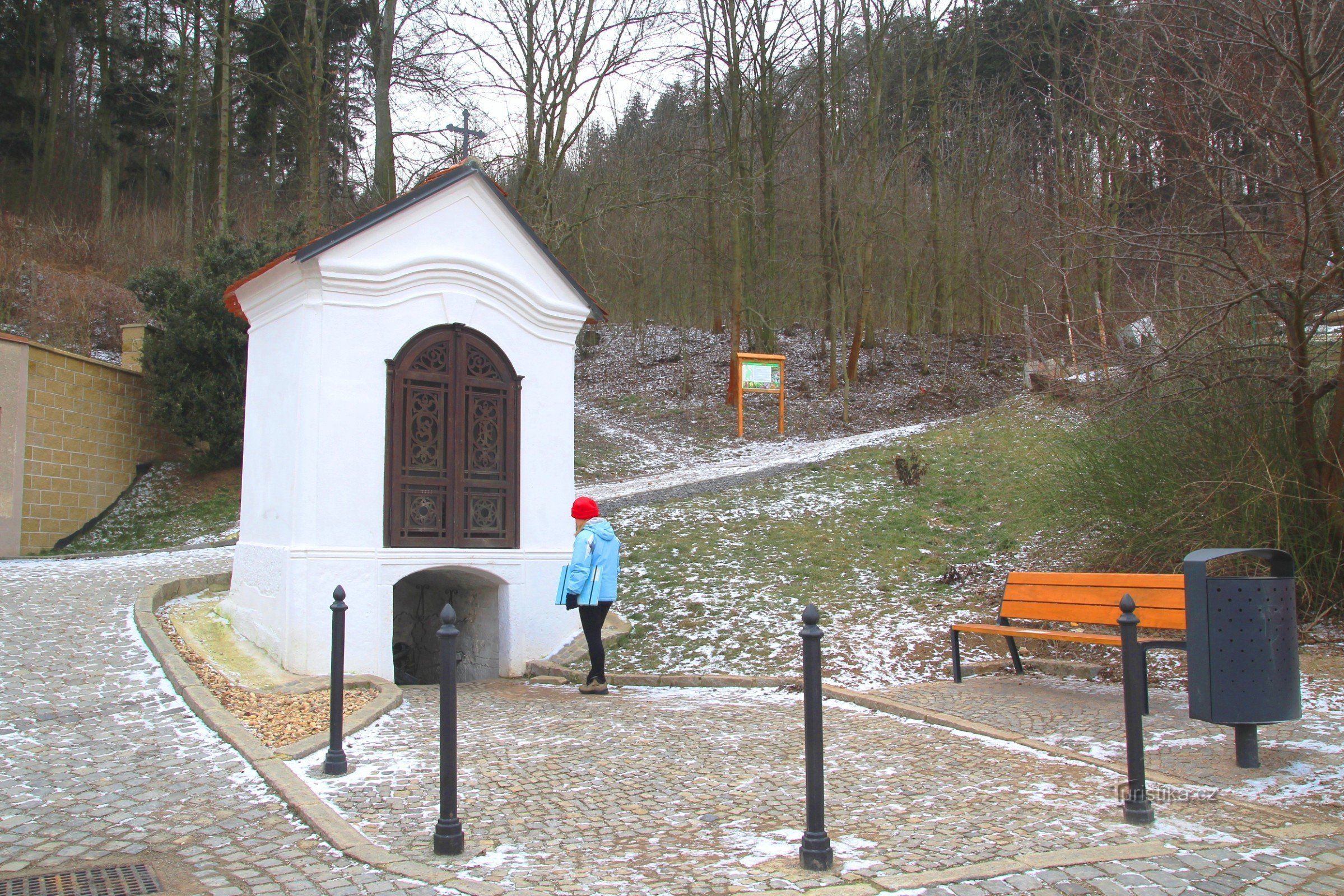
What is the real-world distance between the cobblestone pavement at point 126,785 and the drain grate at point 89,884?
0.09 metres

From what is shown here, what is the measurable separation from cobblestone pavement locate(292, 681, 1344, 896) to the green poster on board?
15.8 metres

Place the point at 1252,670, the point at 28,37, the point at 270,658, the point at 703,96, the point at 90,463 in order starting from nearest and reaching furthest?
1. the point at 1252,670
2. the point at 270,658
3. the point at 90,463
4. the point at 703,96
5. the point at 28,37

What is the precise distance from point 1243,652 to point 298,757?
5.33m

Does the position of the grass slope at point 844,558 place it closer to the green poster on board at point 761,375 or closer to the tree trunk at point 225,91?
the green poster on board at point 761,375

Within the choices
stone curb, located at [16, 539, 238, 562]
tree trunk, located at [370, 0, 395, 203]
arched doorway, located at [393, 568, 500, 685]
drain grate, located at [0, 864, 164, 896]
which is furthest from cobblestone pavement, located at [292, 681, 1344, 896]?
tree trunk, located at [370, 0, 395, 203]

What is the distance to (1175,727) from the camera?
6367 millimetres

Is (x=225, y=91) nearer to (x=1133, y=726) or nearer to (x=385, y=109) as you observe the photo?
(x=385, y=109)

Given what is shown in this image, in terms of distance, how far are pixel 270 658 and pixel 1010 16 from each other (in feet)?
93.1

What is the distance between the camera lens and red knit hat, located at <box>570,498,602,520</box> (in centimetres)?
862

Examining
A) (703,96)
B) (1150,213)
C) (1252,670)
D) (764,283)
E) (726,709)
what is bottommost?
(726,709)

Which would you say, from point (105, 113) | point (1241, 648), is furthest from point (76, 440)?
point (1241, 648)

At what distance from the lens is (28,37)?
30.5 metres

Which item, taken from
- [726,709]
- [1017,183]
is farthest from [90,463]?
[1017,183]

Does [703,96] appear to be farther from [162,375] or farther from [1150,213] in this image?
[1150,213]
